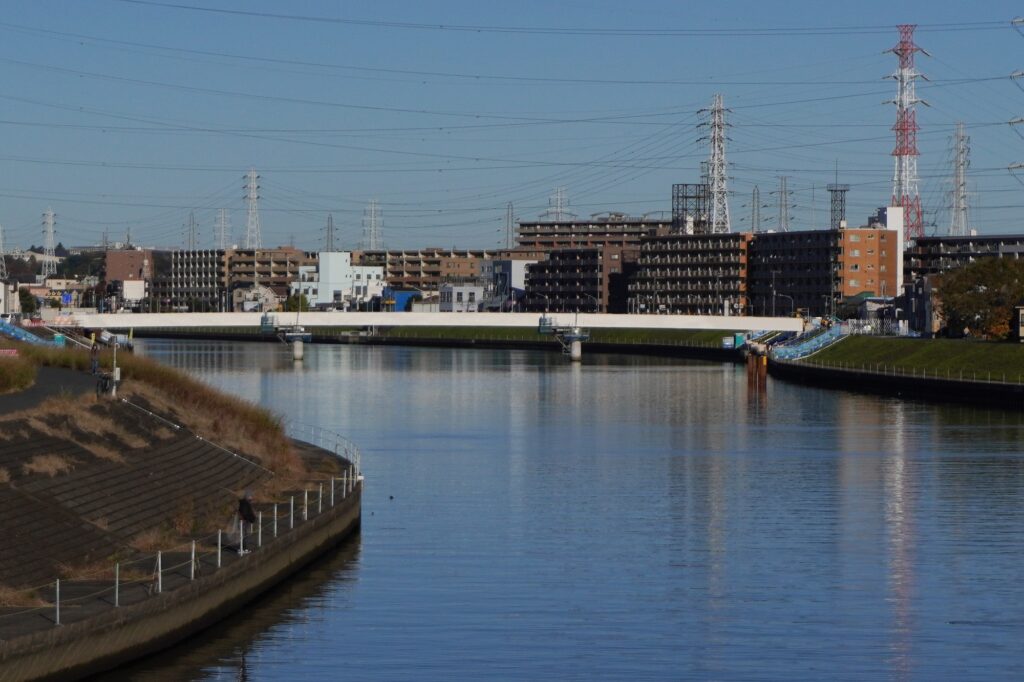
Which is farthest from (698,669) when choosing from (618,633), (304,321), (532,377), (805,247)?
(805,247)

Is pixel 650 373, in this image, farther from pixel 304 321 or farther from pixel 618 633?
pixel 618 633

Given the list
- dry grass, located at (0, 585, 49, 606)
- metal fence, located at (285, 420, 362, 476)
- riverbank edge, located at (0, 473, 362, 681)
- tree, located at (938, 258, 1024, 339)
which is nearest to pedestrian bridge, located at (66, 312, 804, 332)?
tree, located at (938, 258, 1024, 339)

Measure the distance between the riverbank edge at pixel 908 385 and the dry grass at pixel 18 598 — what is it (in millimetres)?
68878

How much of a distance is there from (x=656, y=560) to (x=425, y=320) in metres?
103

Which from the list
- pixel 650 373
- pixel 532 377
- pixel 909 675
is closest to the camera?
pixel 909 675

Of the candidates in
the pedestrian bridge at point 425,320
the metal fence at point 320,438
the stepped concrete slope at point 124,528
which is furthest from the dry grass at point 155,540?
the pedestrian bridge at point 425,320

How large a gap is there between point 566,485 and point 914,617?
2129cm

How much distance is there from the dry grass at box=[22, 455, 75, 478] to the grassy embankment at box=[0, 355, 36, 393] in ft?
37.1

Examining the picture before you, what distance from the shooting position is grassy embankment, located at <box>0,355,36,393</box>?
44.4 metres

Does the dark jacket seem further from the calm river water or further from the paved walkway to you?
the paved walkway

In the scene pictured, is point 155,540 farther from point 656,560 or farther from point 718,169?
point 718,169

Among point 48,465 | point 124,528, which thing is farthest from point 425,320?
point 124,528

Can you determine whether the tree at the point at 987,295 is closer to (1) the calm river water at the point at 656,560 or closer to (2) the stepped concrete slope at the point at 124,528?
(1) the calm river water at the point at 656,560

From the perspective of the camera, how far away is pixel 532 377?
394 ft
